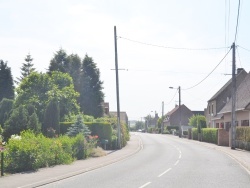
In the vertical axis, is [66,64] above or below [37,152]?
above

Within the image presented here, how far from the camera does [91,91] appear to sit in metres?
66.5

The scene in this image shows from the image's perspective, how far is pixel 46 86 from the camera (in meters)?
51.7

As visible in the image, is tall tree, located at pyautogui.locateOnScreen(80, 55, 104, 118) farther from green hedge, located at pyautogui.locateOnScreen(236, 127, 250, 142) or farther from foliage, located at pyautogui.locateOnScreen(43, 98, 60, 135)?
green hedge, located at pyautogui.locateOnScreen(236, 127, 250, 142)

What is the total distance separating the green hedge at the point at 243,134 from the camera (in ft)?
109

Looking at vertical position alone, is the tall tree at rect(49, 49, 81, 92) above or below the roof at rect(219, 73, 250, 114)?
above

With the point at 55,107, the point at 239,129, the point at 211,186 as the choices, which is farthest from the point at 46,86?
the point at 211,186

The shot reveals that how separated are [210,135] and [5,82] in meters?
38.6

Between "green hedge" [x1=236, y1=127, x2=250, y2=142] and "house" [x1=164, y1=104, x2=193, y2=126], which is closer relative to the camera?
"green hedge" [x1=236, y1=127, x2=250, y2=142]

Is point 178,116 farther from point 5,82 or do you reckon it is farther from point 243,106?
point 243,106

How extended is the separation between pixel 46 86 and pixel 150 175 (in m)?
37.4

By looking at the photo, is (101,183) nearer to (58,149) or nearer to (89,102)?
(58,149)

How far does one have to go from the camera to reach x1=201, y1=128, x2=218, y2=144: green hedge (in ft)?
148

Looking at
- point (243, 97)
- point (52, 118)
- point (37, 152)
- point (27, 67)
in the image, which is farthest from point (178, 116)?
point (37, 152)

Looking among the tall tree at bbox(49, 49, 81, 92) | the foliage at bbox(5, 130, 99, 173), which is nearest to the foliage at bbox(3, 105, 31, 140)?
the foliage at bbox(5, 130, 99, 173)
